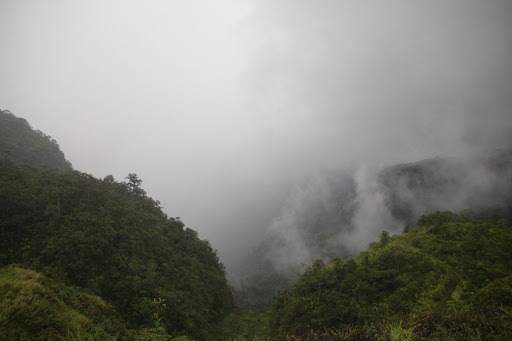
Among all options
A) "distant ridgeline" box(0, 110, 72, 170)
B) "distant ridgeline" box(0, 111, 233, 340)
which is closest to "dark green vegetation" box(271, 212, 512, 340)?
"distant ridgeline" box(0, 111, 233, 340)

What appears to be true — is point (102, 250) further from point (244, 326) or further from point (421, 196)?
point (421, 196)

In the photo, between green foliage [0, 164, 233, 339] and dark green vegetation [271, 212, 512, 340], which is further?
green foliage [0, 164, 233, 339]

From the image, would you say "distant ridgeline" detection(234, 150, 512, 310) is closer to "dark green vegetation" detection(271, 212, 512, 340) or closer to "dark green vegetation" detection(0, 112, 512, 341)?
"dark green vegetation" detection(0, 112, 512, 341)

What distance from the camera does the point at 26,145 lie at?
4994 cm

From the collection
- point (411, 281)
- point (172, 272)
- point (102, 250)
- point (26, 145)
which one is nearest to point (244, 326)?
point (172, 272)

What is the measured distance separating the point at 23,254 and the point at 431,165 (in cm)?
20709

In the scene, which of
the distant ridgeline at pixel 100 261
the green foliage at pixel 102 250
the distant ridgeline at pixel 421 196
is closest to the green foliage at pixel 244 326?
the distant ridgeline at pixel 100 261

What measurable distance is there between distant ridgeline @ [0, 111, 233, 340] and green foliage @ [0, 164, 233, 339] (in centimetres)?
8

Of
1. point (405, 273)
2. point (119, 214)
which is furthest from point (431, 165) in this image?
point (119, 214)

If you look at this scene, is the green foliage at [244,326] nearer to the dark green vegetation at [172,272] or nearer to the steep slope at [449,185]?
the dark green vegetation at [172,272]

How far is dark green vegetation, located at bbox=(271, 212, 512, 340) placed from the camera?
69.5 feet

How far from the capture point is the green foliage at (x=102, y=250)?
22.4 m

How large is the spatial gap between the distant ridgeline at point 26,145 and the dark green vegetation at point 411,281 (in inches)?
1777

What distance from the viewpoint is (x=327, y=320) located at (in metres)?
24.0
